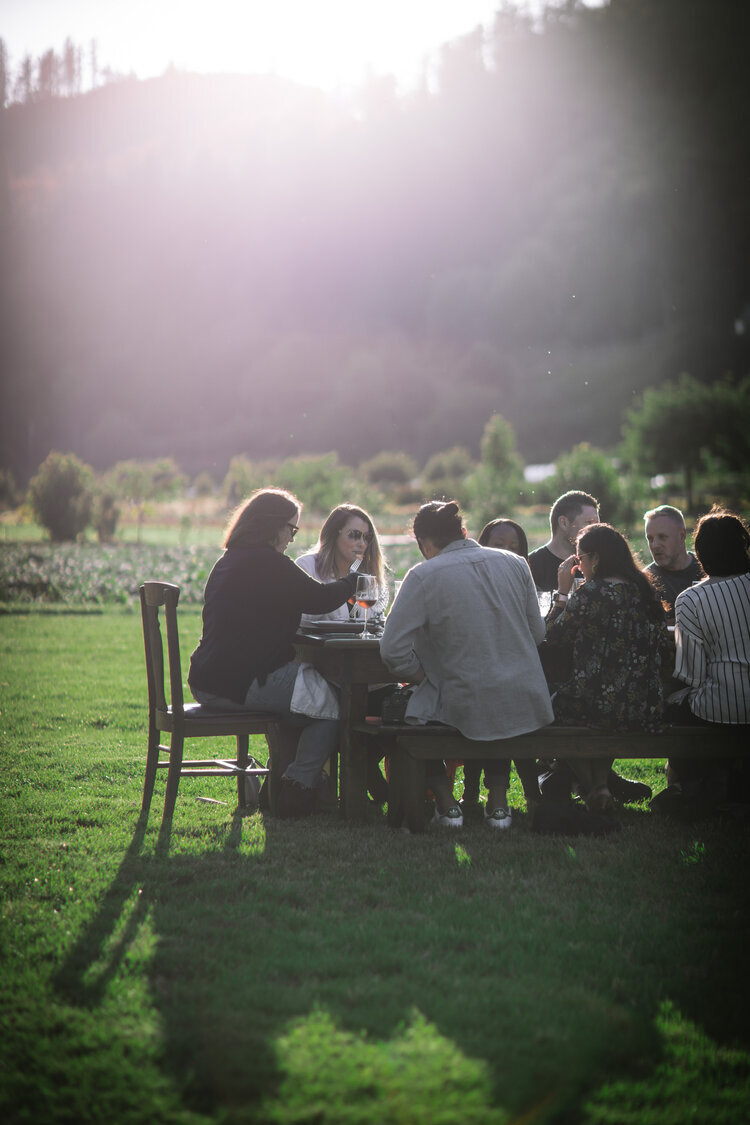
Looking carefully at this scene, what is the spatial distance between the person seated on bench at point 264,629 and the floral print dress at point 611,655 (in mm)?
1268

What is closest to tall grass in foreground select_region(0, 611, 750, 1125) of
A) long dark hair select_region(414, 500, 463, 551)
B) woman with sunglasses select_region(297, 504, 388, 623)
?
long dark hair select_region(414, 500, 463, 551)

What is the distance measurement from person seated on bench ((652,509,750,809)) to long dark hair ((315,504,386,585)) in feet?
6.63

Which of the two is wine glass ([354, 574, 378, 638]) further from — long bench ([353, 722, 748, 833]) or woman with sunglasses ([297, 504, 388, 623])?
woman with sunglasses ([297, 504, 388, 623])

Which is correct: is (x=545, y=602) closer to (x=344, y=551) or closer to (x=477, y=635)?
(x=477, y=635)

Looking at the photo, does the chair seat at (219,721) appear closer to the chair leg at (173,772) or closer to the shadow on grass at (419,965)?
the chair leg at (173,772)

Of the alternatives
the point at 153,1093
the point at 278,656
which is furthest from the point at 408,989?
the point at 278,656

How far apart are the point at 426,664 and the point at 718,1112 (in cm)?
284

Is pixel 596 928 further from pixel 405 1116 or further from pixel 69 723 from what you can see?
pixel 69 723

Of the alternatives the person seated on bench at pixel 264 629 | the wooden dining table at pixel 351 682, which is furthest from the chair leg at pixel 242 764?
the wooden dining table at pixel 351 682

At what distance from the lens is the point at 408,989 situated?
132 inches

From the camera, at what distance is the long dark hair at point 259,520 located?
5.56 meters

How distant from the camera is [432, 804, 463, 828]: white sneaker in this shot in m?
5.39

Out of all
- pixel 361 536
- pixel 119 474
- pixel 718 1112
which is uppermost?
→ pixel 119 474

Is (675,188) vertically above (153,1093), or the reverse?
(675,188)
